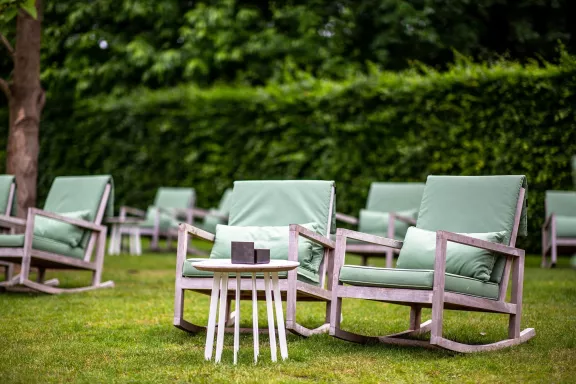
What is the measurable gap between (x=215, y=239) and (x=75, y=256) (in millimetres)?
1984

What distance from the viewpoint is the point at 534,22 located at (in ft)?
39.7

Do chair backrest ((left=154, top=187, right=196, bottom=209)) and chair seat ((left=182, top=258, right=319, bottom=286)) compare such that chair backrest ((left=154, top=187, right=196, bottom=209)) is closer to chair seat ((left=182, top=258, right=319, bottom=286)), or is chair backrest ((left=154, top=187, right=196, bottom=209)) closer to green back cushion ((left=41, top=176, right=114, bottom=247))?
green back cushion ((left=41, top=176, right=114, bottom=247))

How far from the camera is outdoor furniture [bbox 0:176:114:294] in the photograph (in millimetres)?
6289

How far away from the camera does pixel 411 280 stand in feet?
13.6

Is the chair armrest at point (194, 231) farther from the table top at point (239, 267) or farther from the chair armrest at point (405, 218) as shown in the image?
the chair armrest at point (405, 218)

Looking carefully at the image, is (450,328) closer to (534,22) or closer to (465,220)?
(465,220)

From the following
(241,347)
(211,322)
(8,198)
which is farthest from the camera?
(8,198)

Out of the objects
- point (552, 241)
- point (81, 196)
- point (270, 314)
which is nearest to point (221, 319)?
point (270, 314)

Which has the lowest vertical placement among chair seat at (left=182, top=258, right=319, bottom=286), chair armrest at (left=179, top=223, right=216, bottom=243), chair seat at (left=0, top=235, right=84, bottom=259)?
chair seat at (left=0, top=235, right=84, bottom=259)

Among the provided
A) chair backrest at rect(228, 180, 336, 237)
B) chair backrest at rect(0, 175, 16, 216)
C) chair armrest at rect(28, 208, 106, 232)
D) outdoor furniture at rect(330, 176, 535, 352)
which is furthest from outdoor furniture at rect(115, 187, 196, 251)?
outdoor furniture at rect(330, 176, 535, 352)

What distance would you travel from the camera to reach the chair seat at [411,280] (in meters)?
4.14

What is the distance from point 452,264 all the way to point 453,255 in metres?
0.06

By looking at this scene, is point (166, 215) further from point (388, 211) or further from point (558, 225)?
point (558, 225)

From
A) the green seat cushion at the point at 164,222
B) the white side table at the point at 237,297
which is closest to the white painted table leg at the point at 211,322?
the white side table at the point at 237,297
